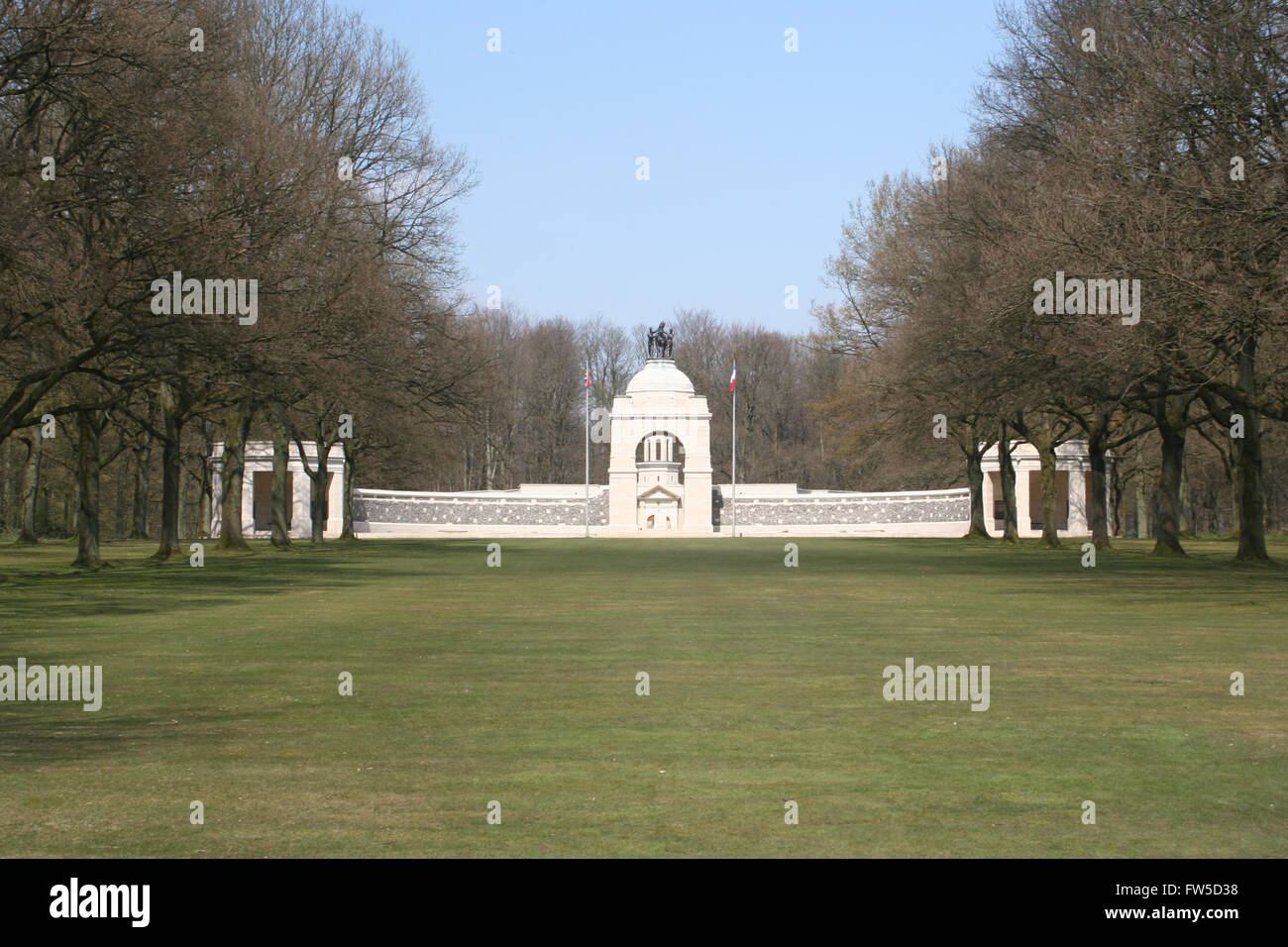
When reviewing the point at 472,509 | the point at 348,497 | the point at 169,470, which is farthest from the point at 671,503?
the point at 169,470

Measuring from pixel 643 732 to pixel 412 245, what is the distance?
142 feet

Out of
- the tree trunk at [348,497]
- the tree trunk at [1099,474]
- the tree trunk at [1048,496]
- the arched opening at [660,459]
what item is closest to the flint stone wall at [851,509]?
the arched opening at [660,459]

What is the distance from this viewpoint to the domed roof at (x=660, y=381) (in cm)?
9569

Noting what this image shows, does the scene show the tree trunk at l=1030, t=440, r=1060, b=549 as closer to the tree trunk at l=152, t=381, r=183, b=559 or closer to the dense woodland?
the dense woodland

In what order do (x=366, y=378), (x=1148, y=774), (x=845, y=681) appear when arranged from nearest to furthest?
1. (x=1148, y=774)
2. (x=845, y=681)
3. (x=366, y=378)

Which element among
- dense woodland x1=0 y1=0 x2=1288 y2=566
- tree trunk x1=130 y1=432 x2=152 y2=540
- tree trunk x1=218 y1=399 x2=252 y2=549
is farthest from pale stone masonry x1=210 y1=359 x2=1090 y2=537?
tree trunk x1=218 y1=399 x2=252 y2=549

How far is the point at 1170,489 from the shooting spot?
140 ft

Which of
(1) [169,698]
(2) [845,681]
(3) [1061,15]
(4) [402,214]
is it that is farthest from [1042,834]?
(4) [402,214]

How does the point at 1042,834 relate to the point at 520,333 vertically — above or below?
below

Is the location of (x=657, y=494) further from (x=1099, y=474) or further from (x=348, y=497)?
(x=1099, y=474)

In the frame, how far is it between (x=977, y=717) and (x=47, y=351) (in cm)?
2533

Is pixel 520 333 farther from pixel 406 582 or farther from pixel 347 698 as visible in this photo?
pixel 347 698

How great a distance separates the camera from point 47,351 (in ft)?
103

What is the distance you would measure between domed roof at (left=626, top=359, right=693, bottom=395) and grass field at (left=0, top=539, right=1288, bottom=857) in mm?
71216
